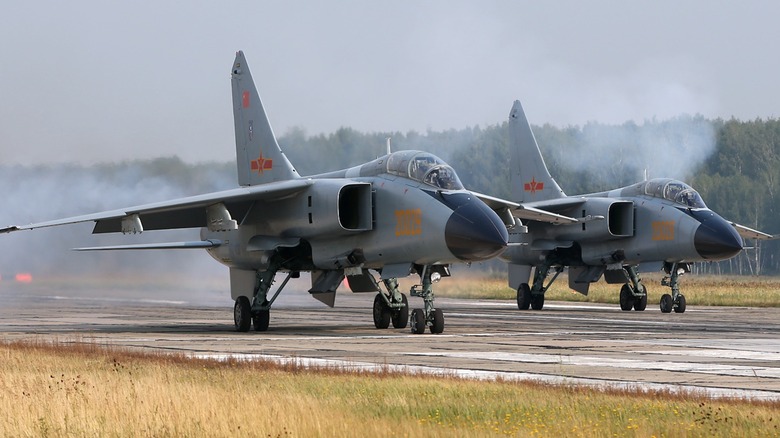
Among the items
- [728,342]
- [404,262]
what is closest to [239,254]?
[404,262]

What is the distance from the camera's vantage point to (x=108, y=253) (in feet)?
129

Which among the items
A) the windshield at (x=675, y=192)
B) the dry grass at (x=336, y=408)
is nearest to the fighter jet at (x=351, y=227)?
the dry grass at (x=336, y=408)

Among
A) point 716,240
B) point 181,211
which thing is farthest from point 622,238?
point 181,211

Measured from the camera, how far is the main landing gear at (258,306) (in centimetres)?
2295

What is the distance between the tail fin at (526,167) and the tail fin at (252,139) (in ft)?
41.5

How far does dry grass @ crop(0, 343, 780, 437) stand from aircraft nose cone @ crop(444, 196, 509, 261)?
282 inches

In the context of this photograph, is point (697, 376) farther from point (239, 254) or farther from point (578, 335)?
point (239, 254)

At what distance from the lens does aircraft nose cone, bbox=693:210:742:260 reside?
2928cm

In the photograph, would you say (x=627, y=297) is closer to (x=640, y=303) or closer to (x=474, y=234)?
(x=640, y=303)

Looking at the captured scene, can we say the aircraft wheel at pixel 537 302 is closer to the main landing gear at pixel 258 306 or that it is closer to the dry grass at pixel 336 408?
the main landing gear at pixel 258 306

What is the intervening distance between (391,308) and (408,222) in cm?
238

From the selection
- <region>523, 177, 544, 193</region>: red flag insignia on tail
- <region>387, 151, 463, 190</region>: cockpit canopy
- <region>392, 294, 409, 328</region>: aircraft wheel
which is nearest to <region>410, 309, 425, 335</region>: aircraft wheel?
<region>392, 294, 409, 328</region>: aircraft wheel

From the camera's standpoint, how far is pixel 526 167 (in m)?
37.0

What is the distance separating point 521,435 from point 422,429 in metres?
0.76
